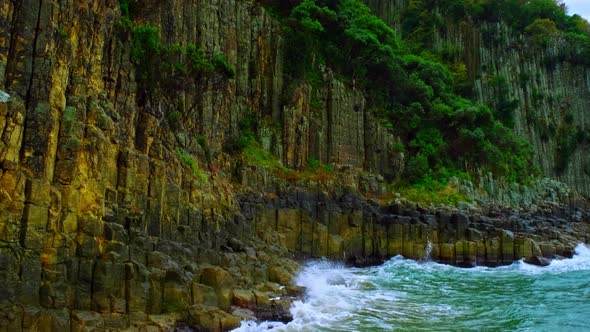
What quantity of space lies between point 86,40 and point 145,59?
7.32 m

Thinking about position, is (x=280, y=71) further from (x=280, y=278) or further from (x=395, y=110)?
(x=280, y=278)

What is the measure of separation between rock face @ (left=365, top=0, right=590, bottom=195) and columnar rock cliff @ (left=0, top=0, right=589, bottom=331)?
31880 millimetres

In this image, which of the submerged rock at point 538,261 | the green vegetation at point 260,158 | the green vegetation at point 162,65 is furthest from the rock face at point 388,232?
the green vegetation at point 162,65

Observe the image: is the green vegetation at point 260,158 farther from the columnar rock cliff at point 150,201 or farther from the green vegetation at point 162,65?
the green vegetation at point 162,65

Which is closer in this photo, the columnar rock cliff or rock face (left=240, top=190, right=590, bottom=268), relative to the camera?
the columnar rock cliff

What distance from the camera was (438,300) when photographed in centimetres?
2177

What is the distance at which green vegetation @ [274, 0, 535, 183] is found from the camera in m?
43.4

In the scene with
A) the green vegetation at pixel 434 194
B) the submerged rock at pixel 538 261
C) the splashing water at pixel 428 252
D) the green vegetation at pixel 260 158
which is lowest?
the submerged rock at pixel 538 261

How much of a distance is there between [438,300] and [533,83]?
56.1 m


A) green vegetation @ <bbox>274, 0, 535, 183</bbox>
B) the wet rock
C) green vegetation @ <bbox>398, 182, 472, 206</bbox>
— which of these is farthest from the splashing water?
the wet rock

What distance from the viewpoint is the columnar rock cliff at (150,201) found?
13289mm

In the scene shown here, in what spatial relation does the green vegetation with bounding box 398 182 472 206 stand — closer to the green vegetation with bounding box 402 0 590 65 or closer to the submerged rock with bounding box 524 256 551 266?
the submerged rock with bounding box 524 256 551 266

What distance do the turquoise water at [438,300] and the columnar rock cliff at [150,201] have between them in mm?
1371

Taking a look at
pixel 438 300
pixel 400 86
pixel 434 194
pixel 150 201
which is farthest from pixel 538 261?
pixel 150 201
